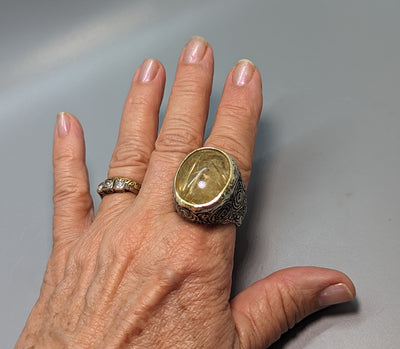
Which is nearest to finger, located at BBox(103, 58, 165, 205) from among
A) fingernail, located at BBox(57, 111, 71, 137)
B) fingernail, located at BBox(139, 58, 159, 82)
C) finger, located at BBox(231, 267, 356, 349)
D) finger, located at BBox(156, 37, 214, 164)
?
fingernail, located at BBox(139, 58, 159, 82)

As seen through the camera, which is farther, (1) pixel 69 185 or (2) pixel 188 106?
(1) pixel 69 185

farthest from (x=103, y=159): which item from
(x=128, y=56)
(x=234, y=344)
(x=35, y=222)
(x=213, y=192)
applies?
(x=234, y=344)

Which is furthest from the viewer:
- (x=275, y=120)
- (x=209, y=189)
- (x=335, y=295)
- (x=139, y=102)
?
(x=275, y=120)

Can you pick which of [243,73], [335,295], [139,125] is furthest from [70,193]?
[335,295]

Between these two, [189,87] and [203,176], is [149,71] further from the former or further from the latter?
[203,176]

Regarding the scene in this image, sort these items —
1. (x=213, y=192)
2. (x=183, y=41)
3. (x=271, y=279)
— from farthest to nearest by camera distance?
(x=183, y=41) → (x=271, y=279) → (x=213, y=192)

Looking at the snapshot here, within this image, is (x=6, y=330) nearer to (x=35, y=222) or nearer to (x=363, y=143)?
(x=35, y=222)

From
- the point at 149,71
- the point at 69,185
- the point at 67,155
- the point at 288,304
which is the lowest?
the point at 288,304
